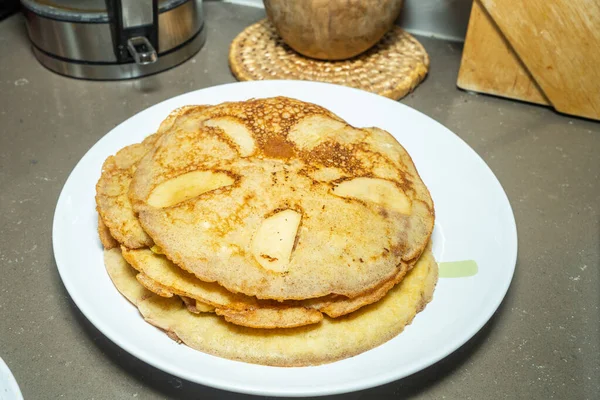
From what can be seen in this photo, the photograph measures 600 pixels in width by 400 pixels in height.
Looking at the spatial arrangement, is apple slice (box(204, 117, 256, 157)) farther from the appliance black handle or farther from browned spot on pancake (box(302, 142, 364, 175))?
the appliance black handle

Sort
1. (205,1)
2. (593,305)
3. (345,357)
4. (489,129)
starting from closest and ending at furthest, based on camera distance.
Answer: (345,357) → (593,305) → (489,129) → (205,1)

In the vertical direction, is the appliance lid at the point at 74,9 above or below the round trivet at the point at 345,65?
above

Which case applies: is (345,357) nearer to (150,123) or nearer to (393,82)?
(150,123)

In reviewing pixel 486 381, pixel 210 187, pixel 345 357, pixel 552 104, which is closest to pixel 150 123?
pixel 210 187

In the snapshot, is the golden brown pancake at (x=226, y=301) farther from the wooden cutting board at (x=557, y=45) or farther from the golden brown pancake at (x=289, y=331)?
the wooden cutting board at (x=557, y=45)

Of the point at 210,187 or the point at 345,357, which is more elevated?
the point at 210,187

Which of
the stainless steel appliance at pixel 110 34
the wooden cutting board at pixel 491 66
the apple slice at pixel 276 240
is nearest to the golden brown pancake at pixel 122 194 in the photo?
the apple slice at pixel 276 240
